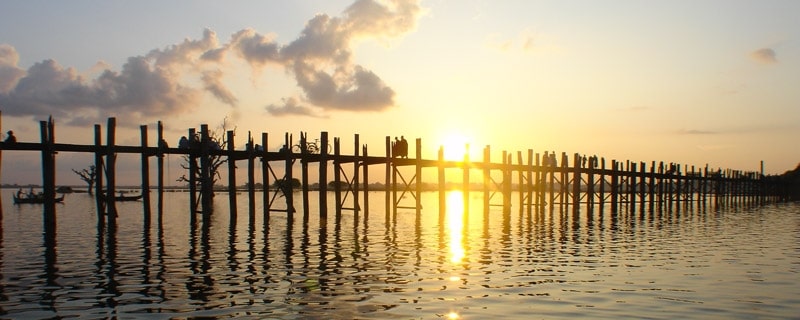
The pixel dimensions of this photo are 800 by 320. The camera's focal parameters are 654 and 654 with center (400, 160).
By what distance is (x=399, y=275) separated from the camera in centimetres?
1459

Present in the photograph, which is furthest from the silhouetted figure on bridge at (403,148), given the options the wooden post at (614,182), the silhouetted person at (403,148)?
the wooden post at (614,182)

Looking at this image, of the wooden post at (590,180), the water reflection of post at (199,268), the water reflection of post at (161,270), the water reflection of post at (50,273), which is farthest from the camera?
the wooden post at (590,180)

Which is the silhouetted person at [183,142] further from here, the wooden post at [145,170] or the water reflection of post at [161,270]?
the water reflection of post at [161,270]

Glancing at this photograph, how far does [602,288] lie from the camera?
12.9 m

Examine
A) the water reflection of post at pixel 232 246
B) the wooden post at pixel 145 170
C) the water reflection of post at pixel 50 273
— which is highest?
the wooden post at pixel 145 170

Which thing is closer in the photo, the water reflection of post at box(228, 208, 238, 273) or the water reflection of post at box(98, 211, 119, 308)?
the water reflection of post at box(98, 211, 119, 308)

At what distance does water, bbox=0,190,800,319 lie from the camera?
35.7 ft

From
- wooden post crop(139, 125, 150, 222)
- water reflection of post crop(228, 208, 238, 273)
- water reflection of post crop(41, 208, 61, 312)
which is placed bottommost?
water reflection of post crop(228, 208, 238, 273)

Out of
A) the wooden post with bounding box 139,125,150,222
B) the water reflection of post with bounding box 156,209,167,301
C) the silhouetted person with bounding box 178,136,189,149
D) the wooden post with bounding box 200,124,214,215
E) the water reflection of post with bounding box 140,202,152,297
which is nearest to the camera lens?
the water reflection of post with bounding box 156,209,167,301

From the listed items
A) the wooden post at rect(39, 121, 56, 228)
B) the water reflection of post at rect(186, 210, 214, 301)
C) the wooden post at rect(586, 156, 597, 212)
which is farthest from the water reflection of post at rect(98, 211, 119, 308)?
the wooden post at rect(586, 156, 597, 212)

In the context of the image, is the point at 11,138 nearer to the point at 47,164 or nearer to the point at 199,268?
the point at 47,164

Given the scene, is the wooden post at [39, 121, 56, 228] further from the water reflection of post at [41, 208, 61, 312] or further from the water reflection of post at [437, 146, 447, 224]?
the water reflection of post at [437, 146, 447, 224]

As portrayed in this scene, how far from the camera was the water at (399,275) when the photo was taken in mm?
10867

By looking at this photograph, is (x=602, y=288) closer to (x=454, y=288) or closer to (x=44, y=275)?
(x=454, y=288)
